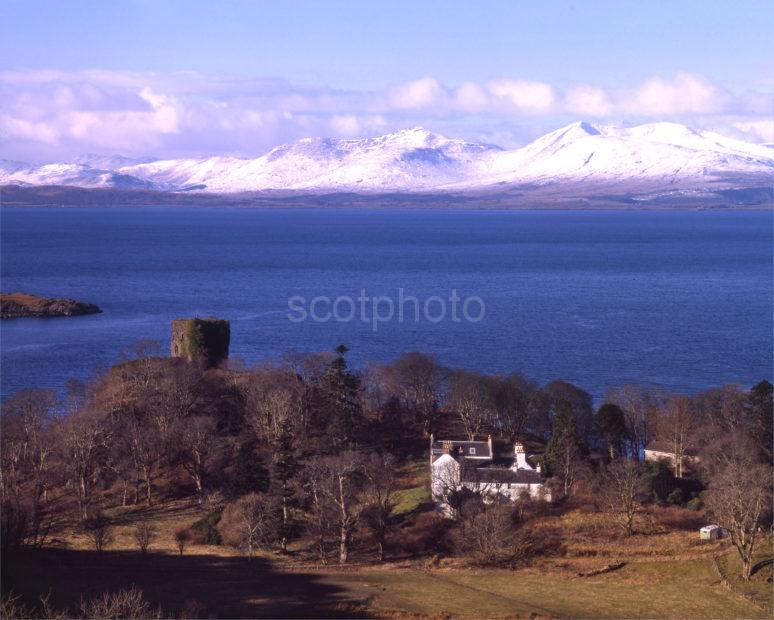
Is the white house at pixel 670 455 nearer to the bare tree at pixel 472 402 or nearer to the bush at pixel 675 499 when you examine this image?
the bush at pixel 675 499

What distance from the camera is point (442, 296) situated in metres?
73.2

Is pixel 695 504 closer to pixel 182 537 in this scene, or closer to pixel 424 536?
pixel 424 536

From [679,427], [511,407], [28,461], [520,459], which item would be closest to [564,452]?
[520,459]

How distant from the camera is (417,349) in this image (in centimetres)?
4950

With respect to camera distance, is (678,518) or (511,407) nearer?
(678,518)

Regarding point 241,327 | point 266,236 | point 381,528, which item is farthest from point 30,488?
point 266,236

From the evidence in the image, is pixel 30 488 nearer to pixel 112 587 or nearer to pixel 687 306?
pixel 112 587

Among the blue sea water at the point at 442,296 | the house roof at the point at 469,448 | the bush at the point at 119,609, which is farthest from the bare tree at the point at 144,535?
the blue sea water at the point at 442,296

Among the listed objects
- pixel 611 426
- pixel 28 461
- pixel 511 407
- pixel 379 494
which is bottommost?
pixel 379 494

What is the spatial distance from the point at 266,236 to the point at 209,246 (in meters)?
24.4

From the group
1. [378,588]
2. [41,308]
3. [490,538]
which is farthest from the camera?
[41,308]

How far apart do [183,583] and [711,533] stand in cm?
1229

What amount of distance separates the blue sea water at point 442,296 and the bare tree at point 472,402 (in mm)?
9024

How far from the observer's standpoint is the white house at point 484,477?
25.7 meters
